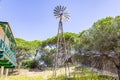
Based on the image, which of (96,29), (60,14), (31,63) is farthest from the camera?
(31,63)

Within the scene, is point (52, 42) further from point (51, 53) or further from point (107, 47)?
point (107, 47)

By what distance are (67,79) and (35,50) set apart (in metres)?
18.9

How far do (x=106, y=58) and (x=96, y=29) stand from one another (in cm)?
347

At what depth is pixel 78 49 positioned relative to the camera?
22.9 m

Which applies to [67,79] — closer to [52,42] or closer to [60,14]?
[60,14]

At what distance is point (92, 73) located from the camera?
78.4 feet

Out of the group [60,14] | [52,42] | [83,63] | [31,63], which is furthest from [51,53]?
[83,63]

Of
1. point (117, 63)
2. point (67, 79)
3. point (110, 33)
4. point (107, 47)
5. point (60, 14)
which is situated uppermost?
point (60, 14)

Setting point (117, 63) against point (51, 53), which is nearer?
point (117, 63)

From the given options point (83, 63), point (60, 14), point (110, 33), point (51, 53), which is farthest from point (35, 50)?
point (110, 33)

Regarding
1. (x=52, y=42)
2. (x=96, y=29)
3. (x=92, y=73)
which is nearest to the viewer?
(x=96, y=29)

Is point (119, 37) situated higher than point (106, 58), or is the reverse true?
point (119, 37)

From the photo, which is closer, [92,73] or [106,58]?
[106,58]

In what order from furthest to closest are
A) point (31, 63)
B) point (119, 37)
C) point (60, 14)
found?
point (31, 63) < point (60, 14) < point (119, 37)
